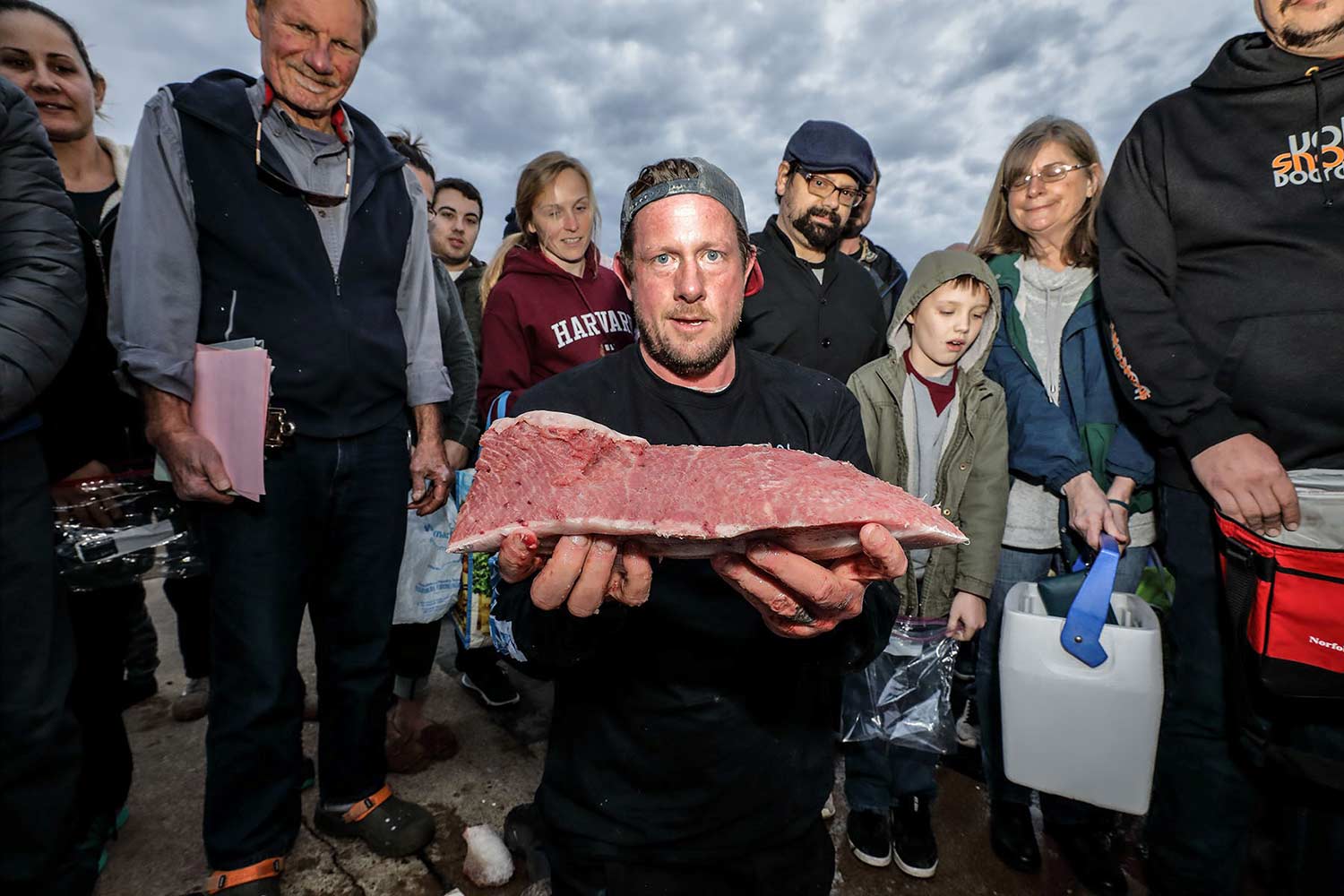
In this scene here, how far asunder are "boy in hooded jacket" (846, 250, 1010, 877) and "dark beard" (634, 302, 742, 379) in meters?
1.26

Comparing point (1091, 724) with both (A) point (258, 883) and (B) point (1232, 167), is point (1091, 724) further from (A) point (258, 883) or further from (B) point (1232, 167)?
(A) point (258, 883)

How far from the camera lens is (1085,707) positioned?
7.22 feet

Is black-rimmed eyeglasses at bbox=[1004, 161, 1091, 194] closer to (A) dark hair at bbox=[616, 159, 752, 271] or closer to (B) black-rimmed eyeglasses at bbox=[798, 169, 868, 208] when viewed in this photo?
(B) black-rimmed eyeglasses at bbox=[798, 169, 868, 208]

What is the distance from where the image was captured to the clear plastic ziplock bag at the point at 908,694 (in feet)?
8.80

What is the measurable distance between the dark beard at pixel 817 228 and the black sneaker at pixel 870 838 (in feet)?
9.21

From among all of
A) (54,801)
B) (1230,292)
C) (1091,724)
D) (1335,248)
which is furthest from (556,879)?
(1335,248)

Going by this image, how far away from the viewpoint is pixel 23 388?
68.9 inches

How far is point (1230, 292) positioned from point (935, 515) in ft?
5.71

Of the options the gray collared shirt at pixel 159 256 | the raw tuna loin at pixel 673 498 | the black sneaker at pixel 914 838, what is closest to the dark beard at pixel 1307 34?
the raw tuna loin at pixel 673 498

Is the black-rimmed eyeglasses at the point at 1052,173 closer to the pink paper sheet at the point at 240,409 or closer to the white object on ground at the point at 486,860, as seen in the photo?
Result: the pink paper sheet at the point at 240,409

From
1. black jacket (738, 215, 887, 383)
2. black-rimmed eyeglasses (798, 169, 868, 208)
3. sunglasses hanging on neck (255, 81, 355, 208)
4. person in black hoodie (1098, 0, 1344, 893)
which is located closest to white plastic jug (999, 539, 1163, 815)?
person in black hoodie (1098, 0, 1344, 893)

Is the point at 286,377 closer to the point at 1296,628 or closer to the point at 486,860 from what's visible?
the point at 486,860

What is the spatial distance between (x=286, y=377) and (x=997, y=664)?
10.6 feet

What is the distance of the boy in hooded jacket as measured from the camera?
2.56 meters
